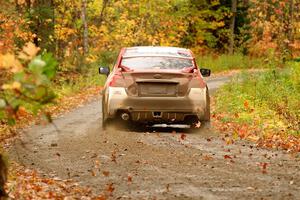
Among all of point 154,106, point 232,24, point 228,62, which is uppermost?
point 154,106

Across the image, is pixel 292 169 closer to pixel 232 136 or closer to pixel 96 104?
pixel 232 136

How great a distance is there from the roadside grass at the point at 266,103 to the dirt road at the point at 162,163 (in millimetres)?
1619

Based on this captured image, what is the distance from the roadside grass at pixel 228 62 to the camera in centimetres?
3828

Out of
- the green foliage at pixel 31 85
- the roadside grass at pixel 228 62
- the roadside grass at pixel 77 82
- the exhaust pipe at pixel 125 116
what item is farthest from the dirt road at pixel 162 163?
the roadside grass at pixel 228 62

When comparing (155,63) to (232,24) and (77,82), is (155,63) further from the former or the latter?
(232,24)

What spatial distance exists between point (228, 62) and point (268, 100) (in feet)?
71.8

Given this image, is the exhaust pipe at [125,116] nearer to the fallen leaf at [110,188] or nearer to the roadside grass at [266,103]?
the roadside grass at [266,103]

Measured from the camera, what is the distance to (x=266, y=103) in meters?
17.5

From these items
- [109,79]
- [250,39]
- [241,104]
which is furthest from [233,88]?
[250,39]

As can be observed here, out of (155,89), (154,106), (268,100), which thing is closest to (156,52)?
(155,89)

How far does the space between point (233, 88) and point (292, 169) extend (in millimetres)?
12717

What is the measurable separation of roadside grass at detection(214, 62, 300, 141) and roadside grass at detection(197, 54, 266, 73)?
14164 mm

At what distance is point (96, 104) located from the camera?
Answer: 1981 centimetres

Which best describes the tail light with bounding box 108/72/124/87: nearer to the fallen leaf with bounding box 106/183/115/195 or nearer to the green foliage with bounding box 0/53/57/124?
the fallen leaf with bounding box 106/183/115/195
